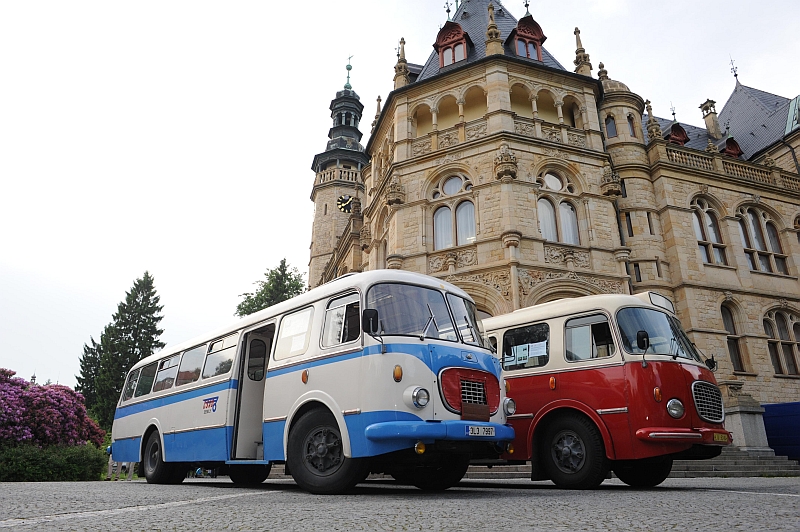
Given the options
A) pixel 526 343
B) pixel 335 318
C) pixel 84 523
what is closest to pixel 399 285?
pixel 335 318

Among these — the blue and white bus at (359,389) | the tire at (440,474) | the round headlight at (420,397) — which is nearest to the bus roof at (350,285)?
the blue and white bus at (359,389)

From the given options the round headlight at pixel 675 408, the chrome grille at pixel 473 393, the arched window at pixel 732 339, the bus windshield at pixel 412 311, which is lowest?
the round headlight at pixel 675 408

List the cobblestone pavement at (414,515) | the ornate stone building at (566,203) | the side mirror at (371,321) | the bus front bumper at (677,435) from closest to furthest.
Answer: the cobblestone pavement at (414,515) → the side mirror at (371,321) → the bus front bumper at (677,435) → the ornate stone building at (566,203)

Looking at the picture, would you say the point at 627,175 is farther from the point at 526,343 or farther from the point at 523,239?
the point at 526,343

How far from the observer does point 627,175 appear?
22172mm

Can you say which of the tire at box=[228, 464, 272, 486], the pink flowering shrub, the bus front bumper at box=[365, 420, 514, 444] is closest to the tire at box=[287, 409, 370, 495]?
the bus front bumper at box=[365, 420, 514, 444]

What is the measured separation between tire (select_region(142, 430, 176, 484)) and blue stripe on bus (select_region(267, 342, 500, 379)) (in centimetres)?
438

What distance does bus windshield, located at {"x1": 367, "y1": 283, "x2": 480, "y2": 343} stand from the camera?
684 cm

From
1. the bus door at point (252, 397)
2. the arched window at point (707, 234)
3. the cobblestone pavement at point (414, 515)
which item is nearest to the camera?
the cobblestone pavement at point (414, 515)

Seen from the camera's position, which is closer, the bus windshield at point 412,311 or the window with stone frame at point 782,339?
the bus windshield at point 412,311

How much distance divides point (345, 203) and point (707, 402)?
3745 centimetres

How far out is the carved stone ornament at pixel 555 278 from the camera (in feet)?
57.5

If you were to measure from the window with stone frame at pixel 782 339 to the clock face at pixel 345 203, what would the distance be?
2906cm

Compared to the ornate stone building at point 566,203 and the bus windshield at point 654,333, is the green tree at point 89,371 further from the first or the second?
the bus windshield at point 654,333
